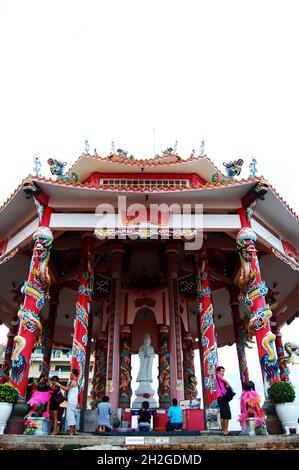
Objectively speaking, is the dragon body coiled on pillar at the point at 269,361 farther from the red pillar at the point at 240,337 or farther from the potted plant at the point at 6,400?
the red pillar at the point at 240,337

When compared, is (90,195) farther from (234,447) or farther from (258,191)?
(234,447)

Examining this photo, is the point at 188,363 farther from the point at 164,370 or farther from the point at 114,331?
the point at 114,331

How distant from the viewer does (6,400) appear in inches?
324

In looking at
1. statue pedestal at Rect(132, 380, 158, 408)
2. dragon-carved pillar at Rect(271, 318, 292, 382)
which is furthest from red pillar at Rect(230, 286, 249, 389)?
statue pedestal at Rect(132, 380, 158, 408)

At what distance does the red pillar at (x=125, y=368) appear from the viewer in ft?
45.9

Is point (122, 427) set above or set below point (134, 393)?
below

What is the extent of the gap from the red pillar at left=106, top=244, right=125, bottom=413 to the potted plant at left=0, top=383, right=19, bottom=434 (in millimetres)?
5202

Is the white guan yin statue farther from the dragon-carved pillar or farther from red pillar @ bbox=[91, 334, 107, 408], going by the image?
the dragon-carved pillar

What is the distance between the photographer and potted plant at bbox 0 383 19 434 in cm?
798

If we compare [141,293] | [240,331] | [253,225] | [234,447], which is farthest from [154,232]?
[240,331]

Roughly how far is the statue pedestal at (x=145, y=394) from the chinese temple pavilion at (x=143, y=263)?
1.06ft

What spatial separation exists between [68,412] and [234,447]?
13.6 feet

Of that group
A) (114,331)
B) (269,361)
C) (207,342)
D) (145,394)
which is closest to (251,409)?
(269,361)
